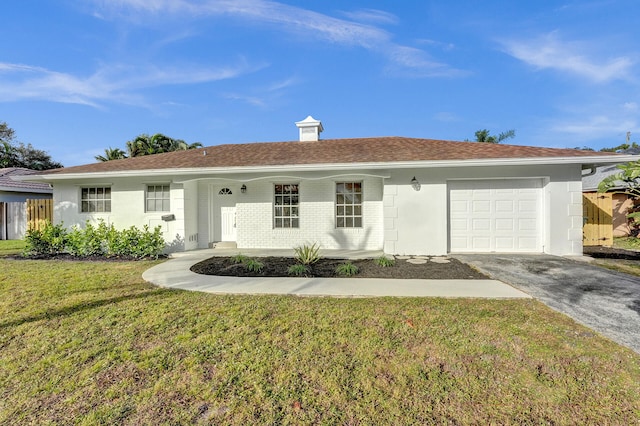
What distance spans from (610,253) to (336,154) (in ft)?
30.5

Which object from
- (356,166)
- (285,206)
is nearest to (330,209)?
(285,206)

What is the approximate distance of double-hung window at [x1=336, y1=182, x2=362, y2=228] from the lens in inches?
386

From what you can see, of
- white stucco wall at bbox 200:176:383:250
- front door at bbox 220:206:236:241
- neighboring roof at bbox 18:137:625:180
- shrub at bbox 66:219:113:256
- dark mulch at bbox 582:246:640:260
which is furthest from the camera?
front door at bbox 220:206:236:241

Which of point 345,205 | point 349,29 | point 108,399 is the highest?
point 349,29

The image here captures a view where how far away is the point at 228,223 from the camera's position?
417 inches

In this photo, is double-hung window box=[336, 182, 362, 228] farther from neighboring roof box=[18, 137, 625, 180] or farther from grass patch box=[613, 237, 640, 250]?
grass patch box=[613, 237, 640, 250]

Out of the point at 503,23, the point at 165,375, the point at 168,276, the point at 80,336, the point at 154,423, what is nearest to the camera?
the point at 154,423

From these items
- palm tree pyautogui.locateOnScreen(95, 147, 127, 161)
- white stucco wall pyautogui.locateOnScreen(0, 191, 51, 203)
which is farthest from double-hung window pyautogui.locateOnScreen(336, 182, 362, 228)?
palm tree pyautogui.locateOnScreen(95, 147, 127, 161)

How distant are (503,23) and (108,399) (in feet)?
43.9

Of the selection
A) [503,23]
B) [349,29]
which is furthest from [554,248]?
[349,29]

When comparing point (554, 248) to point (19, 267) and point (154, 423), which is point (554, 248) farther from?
point (19, 267)

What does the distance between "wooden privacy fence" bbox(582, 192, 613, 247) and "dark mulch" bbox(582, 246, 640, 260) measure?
0.56 meters

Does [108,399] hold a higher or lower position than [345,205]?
lower

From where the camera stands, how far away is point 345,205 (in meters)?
9.86
